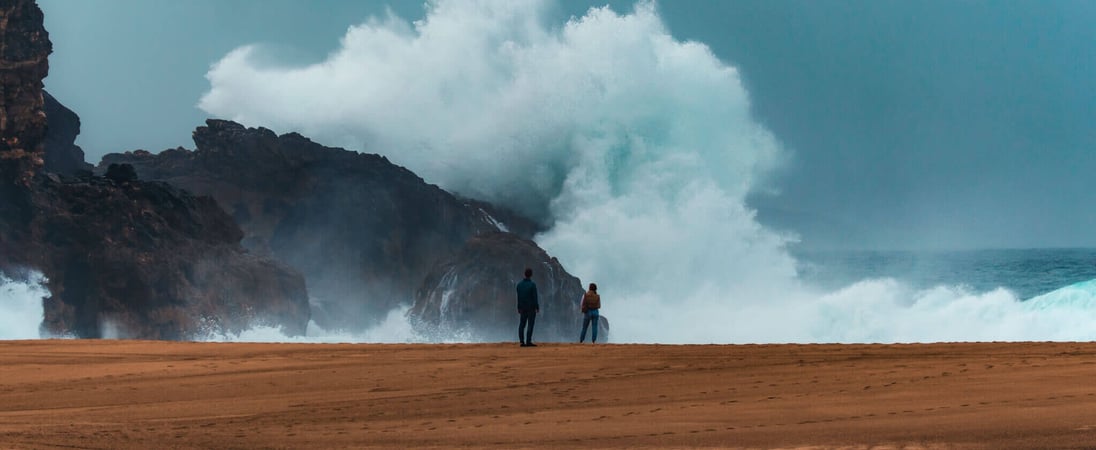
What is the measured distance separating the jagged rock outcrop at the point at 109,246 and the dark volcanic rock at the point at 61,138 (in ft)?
16.4

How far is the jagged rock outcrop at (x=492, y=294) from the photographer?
4891 cm

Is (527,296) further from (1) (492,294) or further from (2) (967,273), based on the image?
(2) (967,273)

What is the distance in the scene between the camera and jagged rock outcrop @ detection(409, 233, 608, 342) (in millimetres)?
48906

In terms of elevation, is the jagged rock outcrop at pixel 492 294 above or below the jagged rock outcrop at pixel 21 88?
below

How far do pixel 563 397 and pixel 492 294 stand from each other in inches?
1462

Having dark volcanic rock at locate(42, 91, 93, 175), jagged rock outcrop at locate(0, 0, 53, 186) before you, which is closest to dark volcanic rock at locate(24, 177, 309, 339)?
jagged rock outcrop at locate(0, 0, 53, 186)

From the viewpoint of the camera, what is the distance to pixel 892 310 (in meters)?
56.2

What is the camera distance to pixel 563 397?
40.1 ft

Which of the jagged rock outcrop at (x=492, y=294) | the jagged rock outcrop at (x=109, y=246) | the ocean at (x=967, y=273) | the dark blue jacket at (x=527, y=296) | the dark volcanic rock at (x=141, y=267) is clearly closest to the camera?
the dark blue jacket at (x=527, y=296)

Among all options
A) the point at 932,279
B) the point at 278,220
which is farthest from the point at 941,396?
the point at 932,279

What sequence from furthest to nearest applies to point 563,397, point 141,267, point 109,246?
point 141,267 < point 109,246 < point 563,397

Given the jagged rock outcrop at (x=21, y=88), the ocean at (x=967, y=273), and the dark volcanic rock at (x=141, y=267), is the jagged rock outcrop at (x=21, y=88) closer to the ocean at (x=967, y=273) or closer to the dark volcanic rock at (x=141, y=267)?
the dark volcanic rock at (x=141, y=267)

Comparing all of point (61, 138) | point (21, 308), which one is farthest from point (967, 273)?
point (21, 308)

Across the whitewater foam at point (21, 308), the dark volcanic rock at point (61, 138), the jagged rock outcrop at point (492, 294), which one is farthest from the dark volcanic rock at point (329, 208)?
the whitewater foam at point (21, 308)
